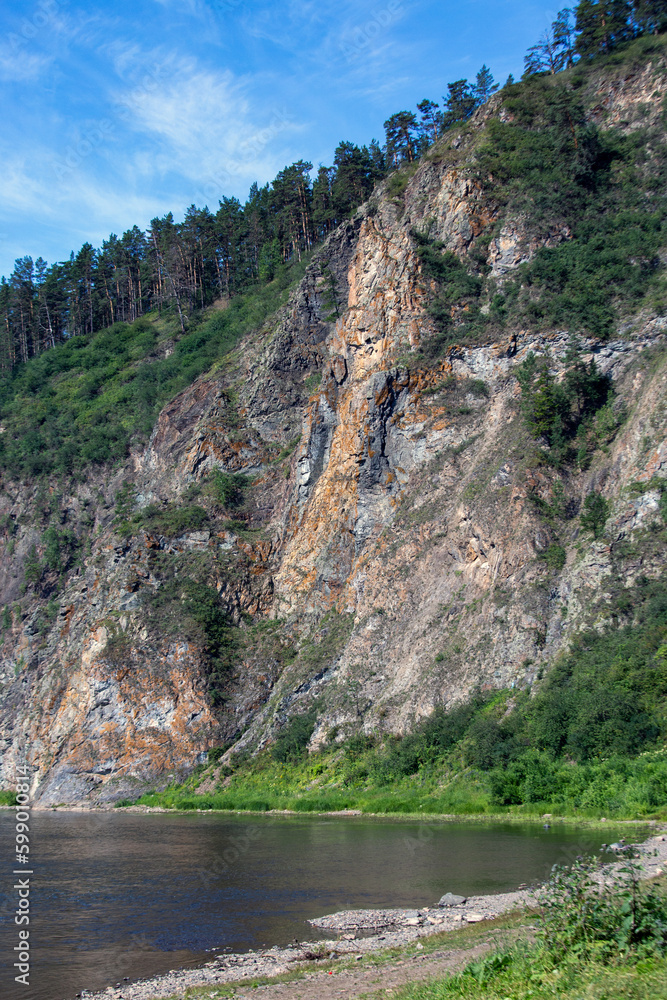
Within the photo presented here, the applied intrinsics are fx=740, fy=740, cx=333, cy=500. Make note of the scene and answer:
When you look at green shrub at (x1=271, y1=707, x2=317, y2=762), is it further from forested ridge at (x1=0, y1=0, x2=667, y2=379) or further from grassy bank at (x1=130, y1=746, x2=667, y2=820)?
forested ridge at (x1=0, y1=0, x2=667, y2=379)

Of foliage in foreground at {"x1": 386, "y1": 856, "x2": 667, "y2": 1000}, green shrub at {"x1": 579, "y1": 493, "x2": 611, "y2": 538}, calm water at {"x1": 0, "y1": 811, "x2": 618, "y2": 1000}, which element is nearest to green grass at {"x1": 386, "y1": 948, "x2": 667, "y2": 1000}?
foliage in foreground at {"x1": 386, "y1": 856, "x2": 667, "y2": 1000}

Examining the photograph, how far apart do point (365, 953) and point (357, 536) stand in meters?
39.3

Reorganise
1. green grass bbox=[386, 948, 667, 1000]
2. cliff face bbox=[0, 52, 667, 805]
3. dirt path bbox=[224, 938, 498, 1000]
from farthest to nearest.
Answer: cliff face bbox=[0, 52, 667, 805] → dirt path bbox=[224, 938, 498, 1000] → green grass bbox=[386, 948, 667, 1000]

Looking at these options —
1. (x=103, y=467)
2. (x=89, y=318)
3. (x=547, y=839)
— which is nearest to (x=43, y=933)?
(x=547, y=839)

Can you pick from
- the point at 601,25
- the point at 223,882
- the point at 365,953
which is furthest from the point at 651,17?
the point at 365,953

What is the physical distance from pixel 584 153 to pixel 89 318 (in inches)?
2921

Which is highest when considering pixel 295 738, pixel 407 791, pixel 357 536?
pixel 357 536

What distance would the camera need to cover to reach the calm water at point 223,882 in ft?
49.9

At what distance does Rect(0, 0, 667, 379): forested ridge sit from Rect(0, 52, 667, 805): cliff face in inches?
573

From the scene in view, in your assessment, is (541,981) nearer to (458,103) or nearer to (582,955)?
(582,955)

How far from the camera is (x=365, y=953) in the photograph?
13.4 m

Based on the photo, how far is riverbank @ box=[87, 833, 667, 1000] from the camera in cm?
1184

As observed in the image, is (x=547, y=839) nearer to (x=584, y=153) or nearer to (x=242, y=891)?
(x=242, y=891)

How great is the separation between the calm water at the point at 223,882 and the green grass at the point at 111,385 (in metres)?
44.0
